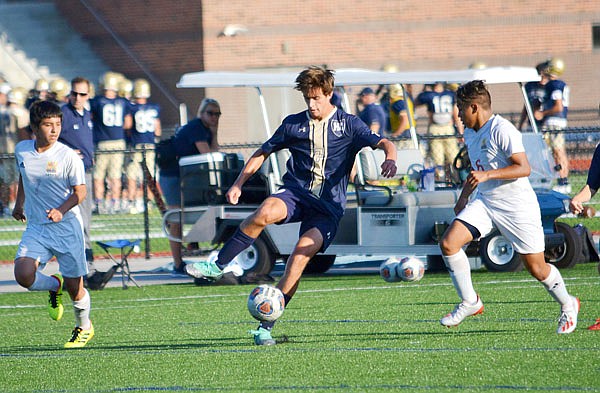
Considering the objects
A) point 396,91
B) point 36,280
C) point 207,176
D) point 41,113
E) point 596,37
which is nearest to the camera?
point 41,113

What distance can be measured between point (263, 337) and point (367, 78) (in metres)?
6.72

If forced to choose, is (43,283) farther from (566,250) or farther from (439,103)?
(439,103)

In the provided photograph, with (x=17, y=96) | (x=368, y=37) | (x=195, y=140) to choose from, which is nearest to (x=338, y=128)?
(x=195, y=140)

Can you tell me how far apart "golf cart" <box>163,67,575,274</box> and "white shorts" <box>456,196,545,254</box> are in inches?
183

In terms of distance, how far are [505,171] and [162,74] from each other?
2815 centimetres

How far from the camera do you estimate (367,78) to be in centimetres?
1448

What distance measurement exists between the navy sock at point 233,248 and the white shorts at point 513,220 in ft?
4.60

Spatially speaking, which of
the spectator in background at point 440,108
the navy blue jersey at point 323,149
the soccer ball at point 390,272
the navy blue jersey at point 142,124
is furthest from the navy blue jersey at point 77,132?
the navy blue jersey at point 142,124

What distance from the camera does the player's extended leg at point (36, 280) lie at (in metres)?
8.73

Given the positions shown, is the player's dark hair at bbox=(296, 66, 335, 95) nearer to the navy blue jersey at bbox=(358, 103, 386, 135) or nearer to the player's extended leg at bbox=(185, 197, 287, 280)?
the player's extended leg at bbox=(185, 197, 287, 280)

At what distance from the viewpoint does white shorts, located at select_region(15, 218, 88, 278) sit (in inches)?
345

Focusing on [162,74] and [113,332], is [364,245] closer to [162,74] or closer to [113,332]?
[113,332]

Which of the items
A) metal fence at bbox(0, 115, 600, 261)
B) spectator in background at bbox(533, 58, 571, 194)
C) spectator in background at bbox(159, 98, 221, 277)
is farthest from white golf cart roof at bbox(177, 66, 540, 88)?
spectator in background at bbox(533, 58, 571, 194)

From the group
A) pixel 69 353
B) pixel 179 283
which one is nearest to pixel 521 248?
pixel 69 353
